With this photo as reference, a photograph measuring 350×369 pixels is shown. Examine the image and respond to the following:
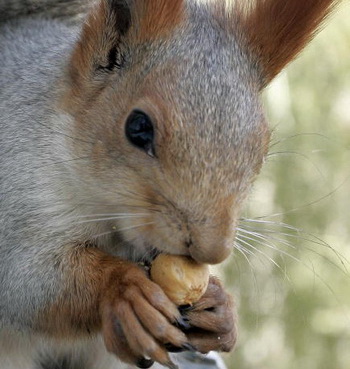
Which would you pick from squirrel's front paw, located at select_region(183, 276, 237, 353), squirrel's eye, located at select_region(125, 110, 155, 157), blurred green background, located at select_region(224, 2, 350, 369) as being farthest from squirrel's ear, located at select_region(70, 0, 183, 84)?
blurred green background, located at select_region(224, 2, 350, 369)

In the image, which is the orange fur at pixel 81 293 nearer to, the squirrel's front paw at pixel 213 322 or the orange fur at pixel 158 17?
the squirrel's front paw at pixel 213 322

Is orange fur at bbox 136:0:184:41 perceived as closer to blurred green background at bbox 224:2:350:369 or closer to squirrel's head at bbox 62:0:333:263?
squirrel's head at bbox 62:0:333:263

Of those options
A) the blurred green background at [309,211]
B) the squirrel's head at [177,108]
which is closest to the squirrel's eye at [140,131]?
the squirrel's head at [177,108]

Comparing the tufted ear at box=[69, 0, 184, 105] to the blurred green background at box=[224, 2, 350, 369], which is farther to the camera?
the blurred green background at box=[224, 2, 350, 369]

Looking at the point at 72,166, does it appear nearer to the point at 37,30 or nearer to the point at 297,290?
the point at 37,30

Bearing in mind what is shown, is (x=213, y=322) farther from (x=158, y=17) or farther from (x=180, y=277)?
(x=158, y=17)

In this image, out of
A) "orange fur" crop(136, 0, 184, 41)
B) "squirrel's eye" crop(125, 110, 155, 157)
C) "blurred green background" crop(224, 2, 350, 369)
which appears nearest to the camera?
"squirrel's eye" crop(125, 110, 155, 157)
